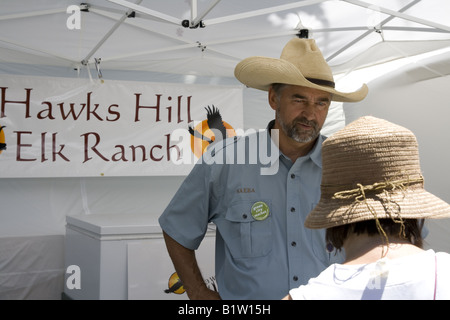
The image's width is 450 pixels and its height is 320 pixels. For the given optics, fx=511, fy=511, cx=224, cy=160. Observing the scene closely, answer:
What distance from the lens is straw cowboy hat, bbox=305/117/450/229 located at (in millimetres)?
959

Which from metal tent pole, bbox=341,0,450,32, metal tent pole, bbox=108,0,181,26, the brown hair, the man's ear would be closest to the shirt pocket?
the man's ear

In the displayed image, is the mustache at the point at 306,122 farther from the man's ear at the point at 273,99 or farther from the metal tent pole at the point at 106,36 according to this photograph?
the metal tent pole at the point at 106,36

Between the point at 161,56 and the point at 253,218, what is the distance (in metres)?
3.13

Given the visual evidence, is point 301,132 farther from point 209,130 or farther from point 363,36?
point 209,130

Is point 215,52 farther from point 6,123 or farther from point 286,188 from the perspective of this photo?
point 286,188

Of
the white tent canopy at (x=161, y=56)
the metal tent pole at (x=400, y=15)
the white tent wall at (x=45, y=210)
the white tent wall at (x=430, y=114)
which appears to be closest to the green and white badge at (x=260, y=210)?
the white tent canopy at (x=161, y=56)

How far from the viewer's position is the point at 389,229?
37.4 inches

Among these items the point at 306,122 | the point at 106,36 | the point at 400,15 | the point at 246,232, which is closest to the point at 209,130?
the point at 106,36

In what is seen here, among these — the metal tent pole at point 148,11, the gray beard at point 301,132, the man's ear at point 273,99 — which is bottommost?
the gray beard at point 301,132

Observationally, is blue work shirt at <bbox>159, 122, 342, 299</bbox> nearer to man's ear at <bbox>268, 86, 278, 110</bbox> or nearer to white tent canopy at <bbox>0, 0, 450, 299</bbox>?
man's ear at <bbox>268, 86, 278, 110</bbox>

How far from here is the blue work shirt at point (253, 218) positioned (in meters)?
1.72

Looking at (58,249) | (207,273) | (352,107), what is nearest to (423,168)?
(352,107)

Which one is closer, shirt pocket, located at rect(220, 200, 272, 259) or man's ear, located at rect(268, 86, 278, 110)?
shirt pocket, located at rect(220, 200, 272, 259)

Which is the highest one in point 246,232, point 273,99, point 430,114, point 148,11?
point 148,11
